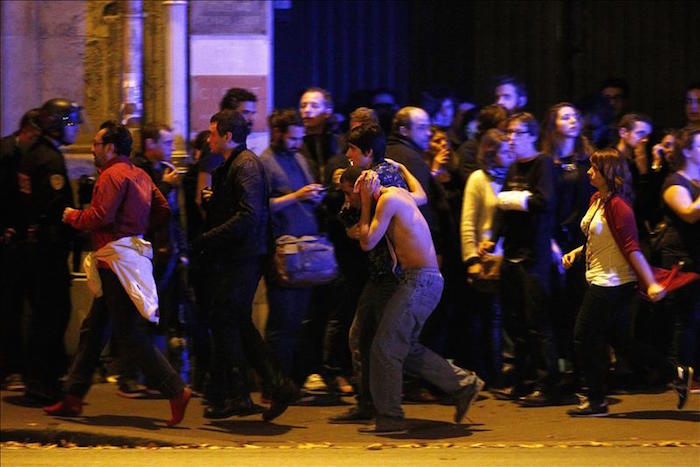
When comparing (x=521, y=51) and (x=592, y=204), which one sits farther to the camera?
(x=521, y=51)

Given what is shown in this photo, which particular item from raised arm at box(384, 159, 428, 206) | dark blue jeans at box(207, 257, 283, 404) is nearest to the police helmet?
dark blue jeans at box(207, 257, 283, 404)

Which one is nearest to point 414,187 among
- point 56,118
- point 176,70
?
point 56,118

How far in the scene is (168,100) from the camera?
1042 cm

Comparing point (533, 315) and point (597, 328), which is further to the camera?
point (533, 315)

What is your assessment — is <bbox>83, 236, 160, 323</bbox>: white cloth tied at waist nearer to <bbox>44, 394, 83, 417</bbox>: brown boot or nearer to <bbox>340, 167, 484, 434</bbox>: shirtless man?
<bbox>44, 394, 83, 417</bbox>: brown boot

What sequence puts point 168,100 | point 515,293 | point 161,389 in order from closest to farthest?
point 161,389 < point 515,293 < point 168,100

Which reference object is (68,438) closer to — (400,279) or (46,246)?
(46,246)

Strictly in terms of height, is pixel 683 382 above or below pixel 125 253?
below

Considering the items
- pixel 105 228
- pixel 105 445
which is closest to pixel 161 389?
pixel 105 445

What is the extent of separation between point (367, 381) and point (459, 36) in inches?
182

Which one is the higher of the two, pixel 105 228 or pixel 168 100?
pixel 168 100

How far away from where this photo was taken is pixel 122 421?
8.44 meters

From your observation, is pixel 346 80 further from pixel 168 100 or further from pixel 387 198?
pixel 387 198

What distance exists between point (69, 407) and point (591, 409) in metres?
3.30
